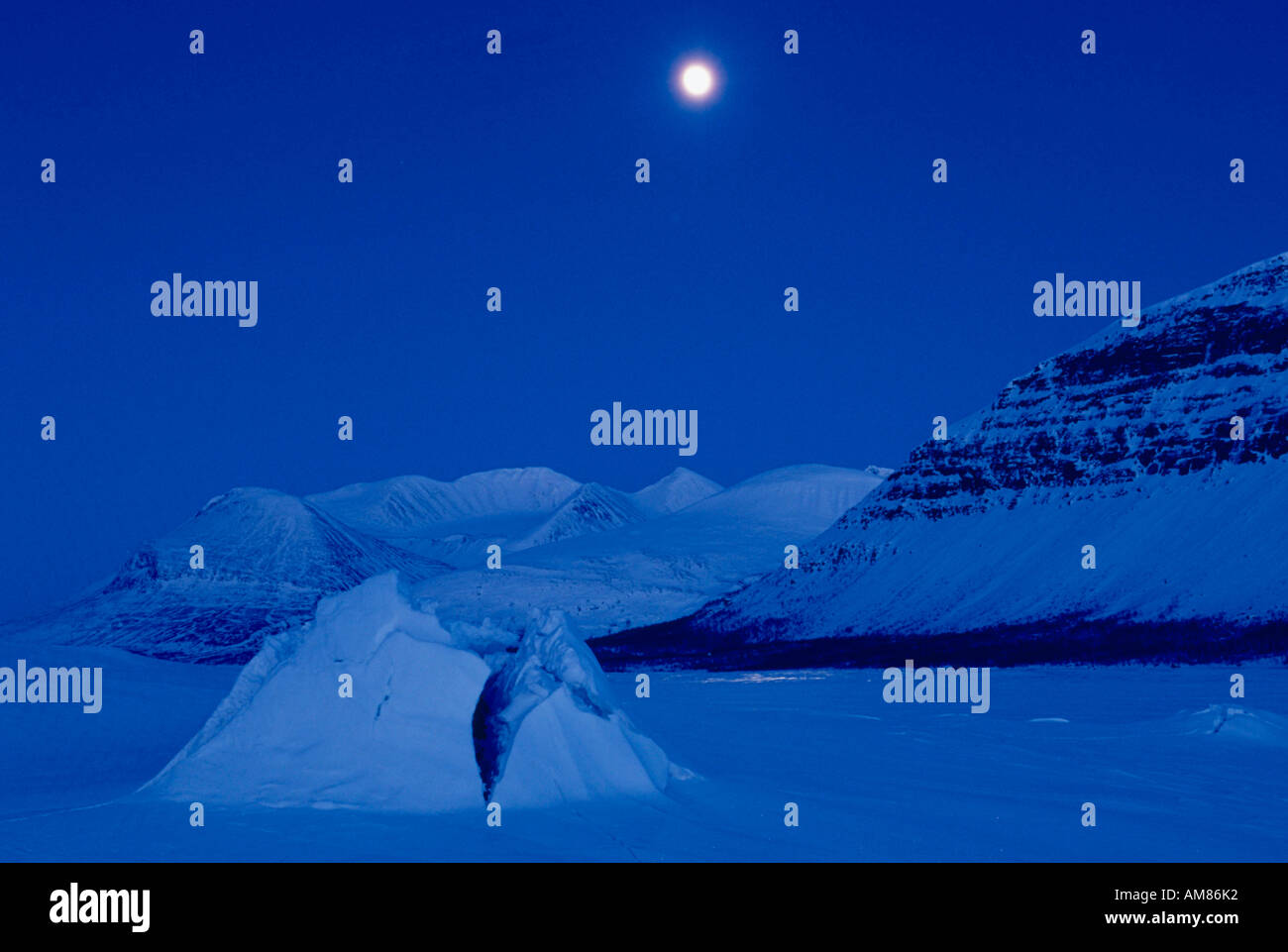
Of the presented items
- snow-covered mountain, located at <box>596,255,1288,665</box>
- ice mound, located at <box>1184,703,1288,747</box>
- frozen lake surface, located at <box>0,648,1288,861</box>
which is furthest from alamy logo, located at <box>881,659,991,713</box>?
snow-covered mountain, located at <box>596,255,1288,665</box>

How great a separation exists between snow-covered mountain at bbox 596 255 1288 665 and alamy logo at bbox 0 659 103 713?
8020 cm

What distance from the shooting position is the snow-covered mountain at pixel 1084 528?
109 meters

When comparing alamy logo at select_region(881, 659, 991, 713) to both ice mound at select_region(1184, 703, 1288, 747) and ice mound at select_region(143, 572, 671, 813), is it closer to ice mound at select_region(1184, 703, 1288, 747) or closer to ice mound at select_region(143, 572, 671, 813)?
ice mound at select_region(1184, 703, 1288, 747)

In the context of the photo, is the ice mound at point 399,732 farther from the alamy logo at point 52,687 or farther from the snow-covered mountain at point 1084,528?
the snow-covered mountain at point 1084,528

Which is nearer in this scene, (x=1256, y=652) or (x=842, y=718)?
(x=842, y=718)

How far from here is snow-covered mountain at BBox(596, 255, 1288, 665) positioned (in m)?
109

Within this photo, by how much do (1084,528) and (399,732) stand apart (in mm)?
125943

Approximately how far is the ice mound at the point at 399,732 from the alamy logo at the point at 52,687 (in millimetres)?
8965

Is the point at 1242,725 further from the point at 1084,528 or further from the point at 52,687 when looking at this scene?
the point at 1084,528

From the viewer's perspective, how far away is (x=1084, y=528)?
5354 inches

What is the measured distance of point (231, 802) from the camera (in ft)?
62.3
